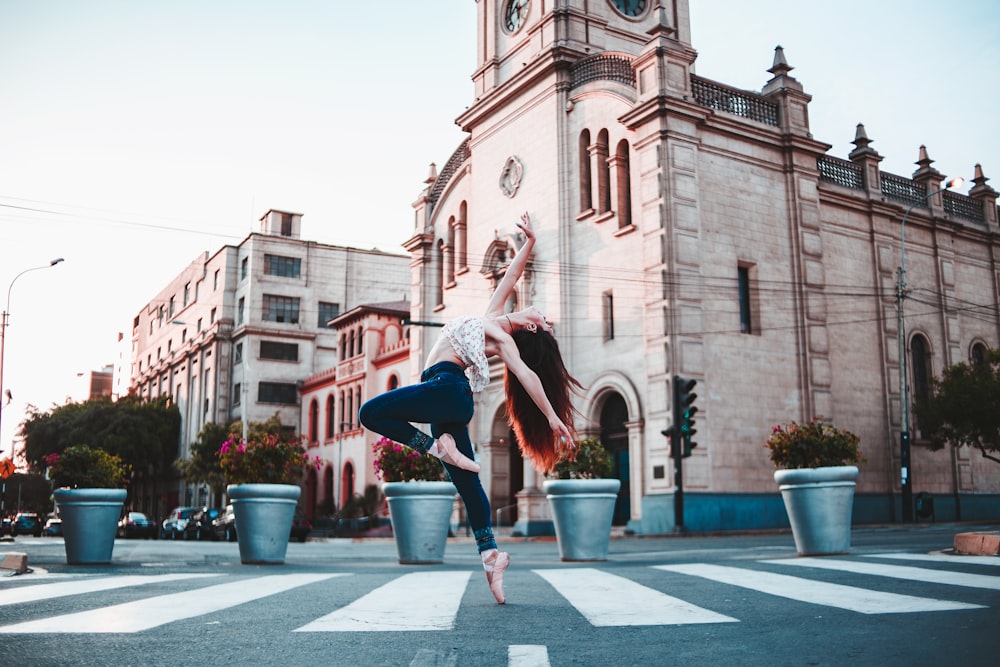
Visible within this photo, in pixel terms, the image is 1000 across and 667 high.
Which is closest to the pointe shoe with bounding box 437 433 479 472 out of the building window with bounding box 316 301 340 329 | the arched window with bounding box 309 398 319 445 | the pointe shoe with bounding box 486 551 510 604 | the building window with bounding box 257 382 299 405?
the pointe shoe with bounding box 486 551 510 604

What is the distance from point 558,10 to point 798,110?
28.1 feet

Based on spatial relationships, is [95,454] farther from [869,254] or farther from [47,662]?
[869,254]

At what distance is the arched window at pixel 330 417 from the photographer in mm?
48938

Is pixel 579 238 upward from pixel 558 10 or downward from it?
downward

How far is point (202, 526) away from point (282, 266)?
24.5 m

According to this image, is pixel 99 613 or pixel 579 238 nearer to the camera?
pixel 99 613

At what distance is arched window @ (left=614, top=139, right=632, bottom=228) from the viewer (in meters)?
27.5

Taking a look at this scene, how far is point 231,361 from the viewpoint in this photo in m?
56.8

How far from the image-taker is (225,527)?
109 ft

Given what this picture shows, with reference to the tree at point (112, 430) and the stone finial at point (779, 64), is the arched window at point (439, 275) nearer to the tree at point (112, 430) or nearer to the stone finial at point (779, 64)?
the stone finial at point (779, 64)

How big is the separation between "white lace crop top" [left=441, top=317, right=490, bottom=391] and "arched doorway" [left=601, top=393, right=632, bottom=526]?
22490 millimetres

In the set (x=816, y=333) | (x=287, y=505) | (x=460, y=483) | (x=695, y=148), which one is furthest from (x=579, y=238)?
(x=460, y=483)

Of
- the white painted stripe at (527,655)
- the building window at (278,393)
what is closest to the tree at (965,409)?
the white painted stripe at (527,655)

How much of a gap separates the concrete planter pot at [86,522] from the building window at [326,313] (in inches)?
1836
